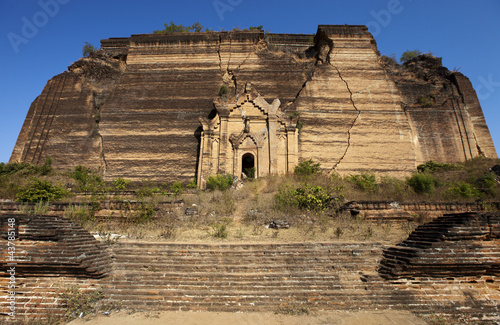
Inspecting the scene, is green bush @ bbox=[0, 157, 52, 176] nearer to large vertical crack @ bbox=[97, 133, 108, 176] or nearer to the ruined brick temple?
the ruined brick temple

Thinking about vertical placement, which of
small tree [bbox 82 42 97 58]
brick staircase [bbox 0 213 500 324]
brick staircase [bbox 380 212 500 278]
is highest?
small tree [bbox 82 42 97 58]

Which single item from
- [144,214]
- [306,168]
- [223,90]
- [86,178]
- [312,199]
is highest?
[223,90]

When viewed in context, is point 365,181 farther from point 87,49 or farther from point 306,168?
point 87,49

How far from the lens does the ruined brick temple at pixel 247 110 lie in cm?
1622

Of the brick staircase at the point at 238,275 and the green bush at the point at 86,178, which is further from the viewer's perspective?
the green bush at the point at 86,178

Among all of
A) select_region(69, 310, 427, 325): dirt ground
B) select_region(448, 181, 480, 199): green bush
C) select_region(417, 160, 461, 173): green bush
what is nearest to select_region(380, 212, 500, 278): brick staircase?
select_region(69, 310, 427, 325): dirt ground

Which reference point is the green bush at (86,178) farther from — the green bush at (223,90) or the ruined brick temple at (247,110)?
the green bush at (223,90)

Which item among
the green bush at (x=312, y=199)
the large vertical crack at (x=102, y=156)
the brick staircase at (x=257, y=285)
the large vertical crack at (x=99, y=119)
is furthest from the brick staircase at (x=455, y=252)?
the large vertical crack at (x=99, y=119)

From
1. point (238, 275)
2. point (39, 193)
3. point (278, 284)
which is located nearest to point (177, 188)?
point (39, 193)

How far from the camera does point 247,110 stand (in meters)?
16.3

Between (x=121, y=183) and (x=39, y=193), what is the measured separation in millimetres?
5055

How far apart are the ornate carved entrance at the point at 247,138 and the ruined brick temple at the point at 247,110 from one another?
0.06 meters

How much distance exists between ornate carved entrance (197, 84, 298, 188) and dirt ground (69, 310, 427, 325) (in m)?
10.8

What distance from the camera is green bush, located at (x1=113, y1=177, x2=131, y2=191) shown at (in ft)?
50.8
